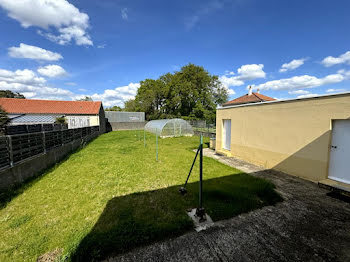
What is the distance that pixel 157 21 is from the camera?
10.3m

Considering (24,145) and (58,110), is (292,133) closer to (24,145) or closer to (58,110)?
(24,145)

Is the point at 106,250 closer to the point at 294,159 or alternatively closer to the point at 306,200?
the point at 306,200

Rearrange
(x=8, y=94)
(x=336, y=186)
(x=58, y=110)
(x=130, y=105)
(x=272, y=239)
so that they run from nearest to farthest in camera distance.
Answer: (x=272, y=239) → (x=336, y=186) → (x=58, y=110) → (x=130, y=105) → (x=8, y=94)

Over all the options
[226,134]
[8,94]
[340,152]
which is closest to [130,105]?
[226,134]

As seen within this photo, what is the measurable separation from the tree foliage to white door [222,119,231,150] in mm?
20379

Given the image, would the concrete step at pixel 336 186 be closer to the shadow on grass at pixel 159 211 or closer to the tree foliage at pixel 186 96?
the shadow on grass at pixel 159 211

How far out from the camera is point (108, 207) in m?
Answer: 3.32

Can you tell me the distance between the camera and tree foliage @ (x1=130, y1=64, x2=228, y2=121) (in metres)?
30.2

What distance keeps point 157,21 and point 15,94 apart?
7236 cm

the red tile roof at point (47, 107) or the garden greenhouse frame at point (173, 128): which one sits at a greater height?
the red tile roof at point (47, 107)

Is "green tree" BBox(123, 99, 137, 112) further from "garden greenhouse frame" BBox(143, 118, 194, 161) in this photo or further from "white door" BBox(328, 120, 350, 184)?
"white door" BBox(328, 120, 350, 184)

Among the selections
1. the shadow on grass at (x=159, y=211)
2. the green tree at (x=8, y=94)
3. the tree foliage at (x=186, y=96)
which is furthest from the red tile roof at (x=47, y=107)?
the green tree at (x=8, y=94)

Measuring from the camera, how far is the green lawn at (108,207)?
7.52 ft

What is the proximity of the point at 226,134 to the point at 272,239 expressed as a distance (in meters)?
6.41
